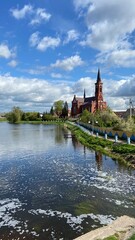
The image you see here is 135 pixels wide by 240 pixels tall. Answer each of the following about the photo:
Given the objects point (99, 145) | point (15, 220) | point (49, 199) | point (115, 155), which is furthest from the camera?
point (99, 145)

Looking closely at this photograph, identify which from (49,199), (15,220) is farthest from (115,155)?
(15,220)

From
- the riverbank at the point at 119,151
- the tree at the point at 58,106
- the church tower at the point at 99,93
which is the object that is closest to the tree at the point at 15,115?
the tree at the point at 58,106

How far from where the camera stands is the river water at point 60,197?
1036cm

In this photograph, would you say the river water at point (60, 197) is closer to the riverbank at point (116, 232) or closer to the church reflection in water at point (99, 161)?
the church reflection in water at point (99, 161)

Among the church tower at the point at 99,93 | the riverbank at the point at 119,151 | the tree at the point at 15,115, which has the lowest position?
the riverbank at the point at 119,151

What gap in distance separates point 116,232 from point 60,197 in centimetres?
523

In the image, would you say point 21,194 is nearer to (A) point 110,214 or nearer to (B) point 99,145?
(A) point 110,214

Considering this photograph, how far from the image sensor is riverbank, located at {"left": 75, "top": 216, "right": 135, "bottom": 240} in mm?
8594

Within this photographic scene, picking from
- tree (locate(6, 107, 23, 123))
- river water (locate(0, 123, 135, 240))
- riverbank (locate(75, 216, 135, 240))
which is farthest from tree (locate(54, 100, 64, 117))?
riverbank (locate(75, 216, 135, 240))

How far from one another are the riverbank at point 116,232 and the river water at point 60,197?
29.6 inches

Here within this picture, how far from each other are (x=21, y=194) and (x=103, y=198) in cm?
453

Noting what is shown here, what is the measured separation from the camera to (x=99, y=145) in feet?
111

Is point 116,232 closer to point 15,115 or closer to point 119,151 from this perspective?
point 119,151

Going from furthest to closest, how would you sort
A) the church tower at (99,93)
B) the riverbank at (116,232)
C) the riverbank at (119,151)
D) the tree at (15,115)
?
the tree at (15,115), the church tower at (99,93), the riverbank at (119,151), the riverbank at (116,232)
